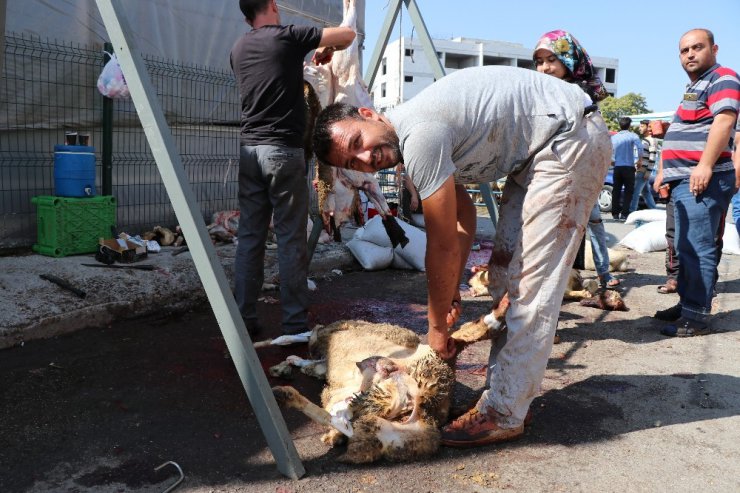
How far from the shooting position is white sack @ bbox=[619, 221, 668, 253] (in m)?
8.94

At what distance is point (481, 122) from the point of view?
2.66 m

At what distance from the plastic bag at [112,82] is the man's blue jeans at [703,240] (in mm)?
5391

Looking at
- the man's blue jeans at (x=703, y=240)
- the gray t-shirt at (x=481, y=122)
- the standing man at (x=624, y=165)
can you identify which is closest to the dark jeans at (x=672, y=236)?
the man's blue jeans at (x=703, y=240)

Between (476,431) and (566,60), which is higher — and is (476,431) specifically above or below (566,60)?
below

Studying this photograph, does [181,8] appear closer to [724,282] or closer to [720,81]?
[720,81]

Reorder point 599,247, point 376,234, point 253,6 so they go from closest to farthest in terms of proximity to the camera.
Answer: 1. point 253,6
2. point 599,247
3. point 376,234

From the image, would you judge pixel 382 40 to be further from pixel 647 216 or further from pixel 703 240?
pixel 647 216

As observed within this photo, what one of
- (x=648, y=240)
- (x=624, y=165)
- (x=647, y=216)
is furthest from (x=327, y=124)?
(x=624, y=165)

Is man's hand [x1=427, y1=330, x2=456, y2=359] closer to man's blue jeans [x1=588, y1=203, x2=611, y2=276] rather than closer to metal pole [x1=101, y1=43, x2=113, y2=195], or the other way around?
man's blue jeans [x1=588, y1=203, x2=611, y2=276]

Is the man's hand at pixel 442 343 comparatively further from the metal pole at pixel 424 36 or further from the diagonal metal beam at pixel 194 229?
the metal pole at pixel 424 36

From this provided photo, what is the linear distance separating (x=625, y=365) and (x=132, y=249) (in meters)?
4.44

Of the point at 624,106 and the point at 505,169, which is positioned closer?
the point at 505,169

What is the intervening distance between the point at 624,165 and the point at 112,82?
435 inches

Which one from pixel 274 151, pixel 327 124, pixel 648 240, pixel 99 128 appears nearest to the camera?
pixel 327 124
